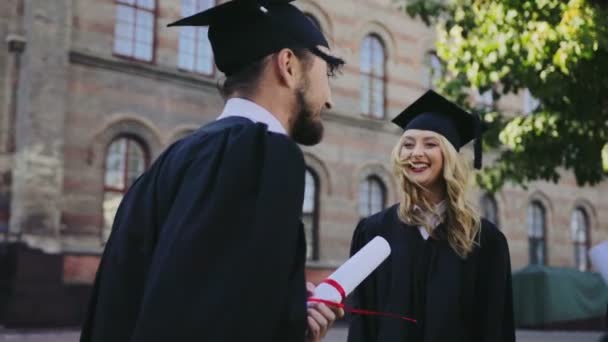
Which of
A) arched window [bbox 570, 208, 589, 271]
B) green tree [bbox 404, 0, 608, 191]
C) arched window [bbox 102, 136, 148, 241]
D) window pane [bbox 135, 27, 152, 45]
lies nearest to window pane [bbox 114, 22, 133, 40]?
window pane [bbox 135, 27, 152, 45]

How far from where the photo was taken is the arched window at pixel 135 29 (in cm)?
1645

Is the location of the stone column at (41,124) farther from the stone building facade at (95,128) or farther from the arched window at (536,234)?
the arched window at (536,234)

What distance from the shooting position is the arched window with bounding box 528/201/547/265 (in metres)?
24.4

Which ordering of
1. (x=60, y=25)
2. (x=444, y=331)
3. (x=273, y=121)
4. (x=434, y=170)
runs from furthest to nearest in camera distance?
(x=60, y=25), (x=434, y=170), (x=444, y=331), (x=273, y=121)

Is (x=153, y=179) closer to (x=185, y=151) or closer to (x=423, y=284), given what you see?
(x=185, y=151)

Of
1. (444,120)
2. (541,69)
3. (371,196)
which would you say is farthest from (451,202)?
(371,196)

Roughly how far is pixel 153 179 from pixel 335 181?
57.1 ft

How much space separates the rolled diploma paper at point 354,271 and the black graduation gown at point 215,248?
0.37 feet

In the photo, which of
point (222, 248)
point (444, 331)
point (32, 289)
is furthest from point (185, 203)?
point (32, 289)

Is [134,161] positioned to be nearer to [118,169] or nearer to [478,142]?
[118,169]

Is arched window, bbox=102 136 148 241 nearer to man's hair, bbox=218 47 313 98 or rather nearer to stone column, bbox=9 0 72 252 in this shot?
stone column, bbox=9 0 72 252

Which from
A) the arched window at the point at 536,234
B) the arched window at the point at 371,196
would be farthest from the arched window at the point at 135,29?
the arched window at the point at 536,234

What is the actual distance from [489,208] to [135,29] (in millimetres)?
12679

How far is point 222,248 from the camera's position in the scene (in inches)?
72.8
